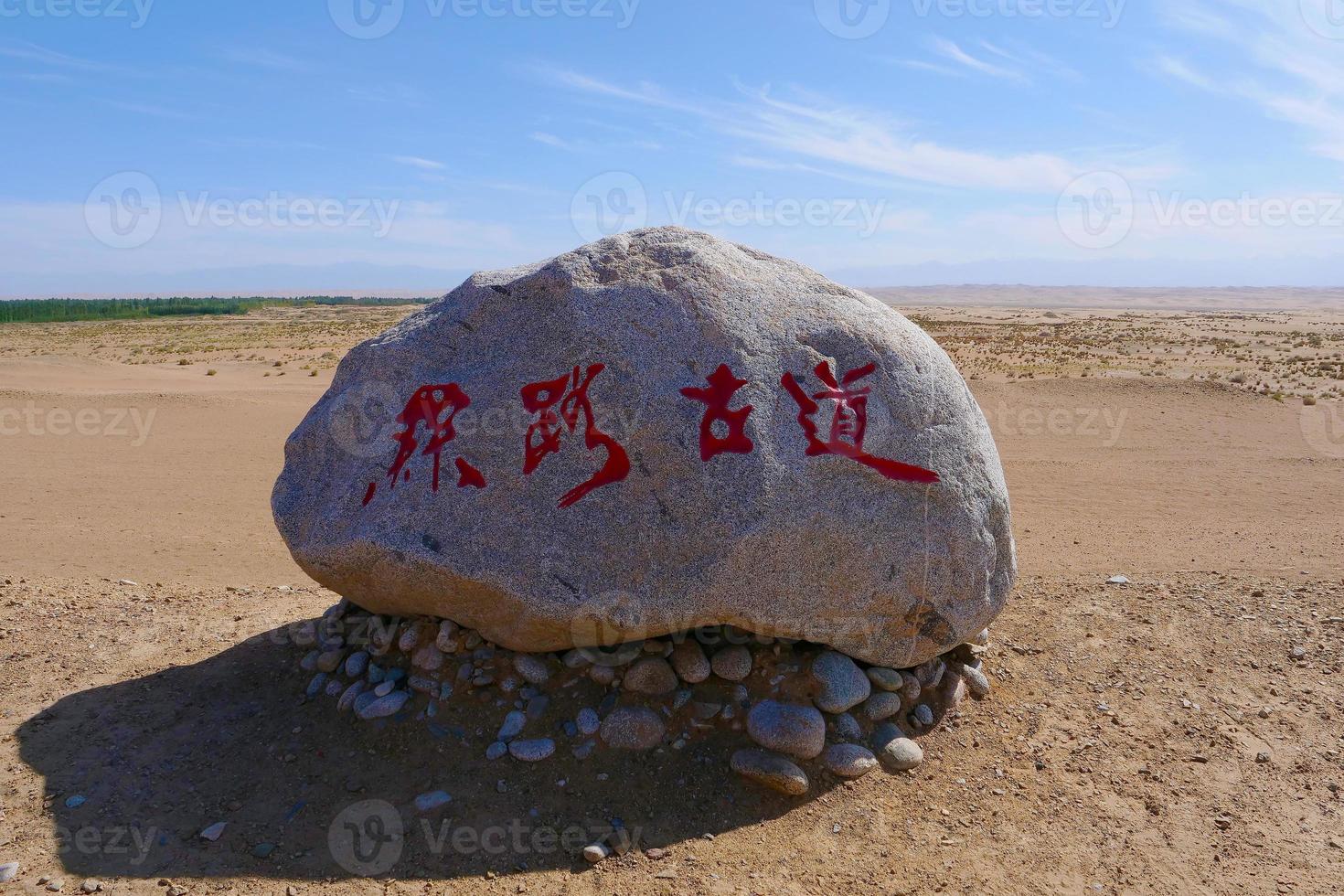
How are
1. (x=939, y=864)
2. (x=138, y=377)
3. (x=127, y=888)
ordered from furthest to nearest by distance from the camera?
(x=138, y=377) → (x=939, y=864) → (x=127, y=888)

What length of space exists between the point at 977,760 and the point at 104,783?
5.11m

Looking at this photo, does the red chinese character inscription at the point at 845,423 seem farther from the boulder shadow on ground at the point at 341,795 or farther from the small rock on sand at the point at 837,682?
the boulder shadow on ground at the point at 341,795

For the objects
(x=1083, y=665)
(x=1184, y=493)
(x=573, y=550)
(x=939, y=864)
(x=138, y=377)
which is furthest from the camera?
(x=138, y=377)

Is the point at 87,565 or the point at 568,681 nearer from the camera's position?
the point at 568,681

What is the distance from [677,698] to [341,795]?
76.8 inches

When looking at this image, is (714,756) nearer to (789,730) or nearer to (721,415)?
(789,730)

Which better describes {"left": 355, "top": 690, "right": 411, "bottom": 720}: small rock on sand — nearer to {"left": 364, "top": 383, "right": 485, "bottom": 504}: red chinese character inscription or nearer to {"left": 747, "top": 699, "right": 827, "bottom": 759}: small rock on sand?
{"left": 364, "top": 383, "right": 485, "bottom": 504}: red chinese character inscription

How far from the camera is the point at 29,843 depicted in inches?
177

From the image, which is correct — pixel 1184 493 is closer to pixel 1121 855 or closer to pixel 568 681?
pixel 1121 855

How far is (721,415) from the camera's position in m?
5.04

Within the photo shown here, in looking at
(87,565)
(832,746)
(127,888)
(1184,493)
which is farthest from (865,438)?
(1184,493)

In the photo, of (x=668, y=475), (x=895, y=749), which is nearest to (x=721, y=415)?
(x=668, y=475)

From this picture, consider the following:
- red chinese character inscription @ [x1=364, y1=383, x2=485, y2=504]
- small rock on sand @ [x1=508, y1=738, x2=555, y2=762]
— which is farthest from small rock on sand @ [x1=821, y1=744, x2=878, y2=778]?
red chinese character inscription @ [x1=364, y1=383, x2=485, y2=504]

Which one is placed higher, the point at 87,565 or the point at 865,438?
the point at 865,438
